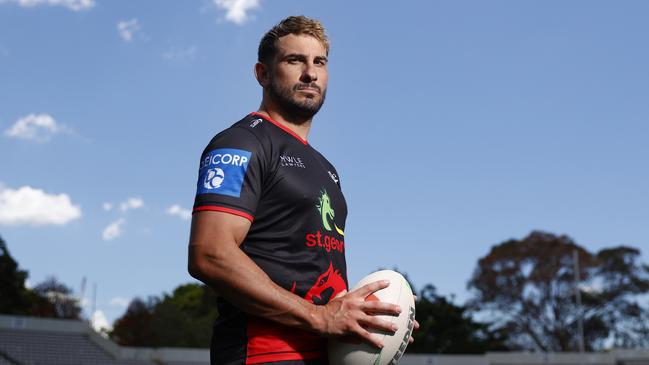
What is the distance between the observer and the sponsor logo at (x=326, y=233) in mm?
Result: 2896

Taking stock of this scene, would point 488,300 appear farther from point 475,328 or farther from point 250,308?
point 250,308

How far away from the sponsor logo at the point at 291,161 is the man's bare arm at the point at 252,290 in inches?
13.8

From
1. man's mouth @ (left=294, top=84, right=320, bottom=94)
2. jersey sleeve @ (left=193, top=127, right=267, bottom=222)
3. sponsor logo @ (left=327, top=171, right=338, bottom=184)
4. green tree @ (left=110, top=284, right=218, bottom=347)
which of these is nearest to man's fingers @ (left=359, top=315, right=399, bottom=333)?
jersey sleeve @ (left=193, top=127, right=267, bottom=222)

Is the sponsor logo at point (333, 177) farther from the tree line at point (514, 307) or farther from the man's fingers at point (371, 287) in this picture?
the tree line at point (514, 307)

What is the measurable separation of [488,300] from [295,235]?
5009 cm

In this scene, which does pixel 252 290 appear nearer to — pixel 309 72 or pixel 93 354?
pixel 309 72

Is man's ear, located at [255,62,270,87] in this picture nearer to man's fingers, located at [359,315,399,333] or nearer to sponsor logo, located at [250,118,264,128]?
sponsor logo, located at [250,118,264,128]

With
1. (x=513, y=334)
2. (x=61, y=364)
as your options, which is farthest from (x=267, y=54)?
(x=513, y=334)

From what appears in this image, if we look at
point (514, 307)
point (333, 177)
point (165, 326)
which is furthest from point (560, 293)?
point (333, 177)

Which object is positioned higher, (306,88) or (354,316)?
(306,88)

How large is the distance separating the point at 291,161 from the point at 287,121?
0.30 m

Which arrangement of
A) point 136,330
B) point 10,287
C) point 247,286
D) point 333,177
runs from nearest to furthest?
point 247,286 → point 333,177 → point 10,287 → point 136,330

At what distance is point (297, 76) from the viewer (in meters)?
3.09

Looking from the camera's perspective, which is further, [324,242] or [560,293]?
[560,293]
